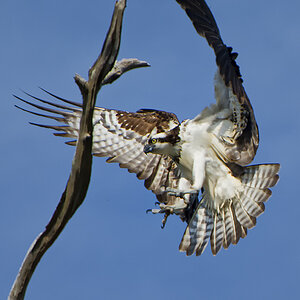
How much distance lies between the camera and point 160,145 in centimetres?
788

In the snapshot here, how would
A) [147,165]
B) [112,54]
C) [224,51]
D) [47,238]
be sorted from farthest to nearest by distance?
[147,165] → [224,51] → [47,238] → [112,54]

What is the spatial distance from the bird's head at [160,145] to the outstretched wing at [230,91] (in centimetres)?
56

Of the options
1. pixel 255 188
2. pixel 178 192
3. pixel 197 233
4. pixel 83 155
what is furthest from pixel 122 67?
pixel 197 233

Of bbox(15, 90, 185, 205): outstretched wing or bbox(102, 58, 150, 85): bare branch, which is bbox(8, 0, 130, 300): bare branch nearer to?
bbox(102, 58, 150, 85): bare branch

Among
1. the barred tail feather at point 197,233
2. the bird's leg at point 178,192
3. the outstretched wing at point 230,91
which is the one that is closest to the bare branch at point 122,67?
the outstretched wing at point 230,91

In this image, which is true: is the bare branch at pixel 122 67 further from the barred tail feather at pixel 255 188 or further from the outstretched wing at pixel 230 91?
the barred tail feather at pixel 255 188

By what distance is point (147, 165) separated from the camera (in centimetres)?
862

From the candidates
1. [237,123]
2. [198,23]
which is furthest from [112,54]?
[237,123]

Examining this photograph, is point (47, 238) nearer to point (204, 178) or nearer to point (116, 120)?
point (204, 178)

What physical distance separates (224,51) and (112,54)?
226 centimetres

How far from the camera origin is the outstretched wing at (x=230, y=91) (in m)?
7.31

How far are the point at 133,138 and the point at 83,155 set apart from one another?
341cm

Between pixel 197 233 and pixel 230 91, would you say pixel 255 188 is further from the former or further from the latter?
pixel 230 91

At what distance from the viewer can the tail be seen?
777 cm
